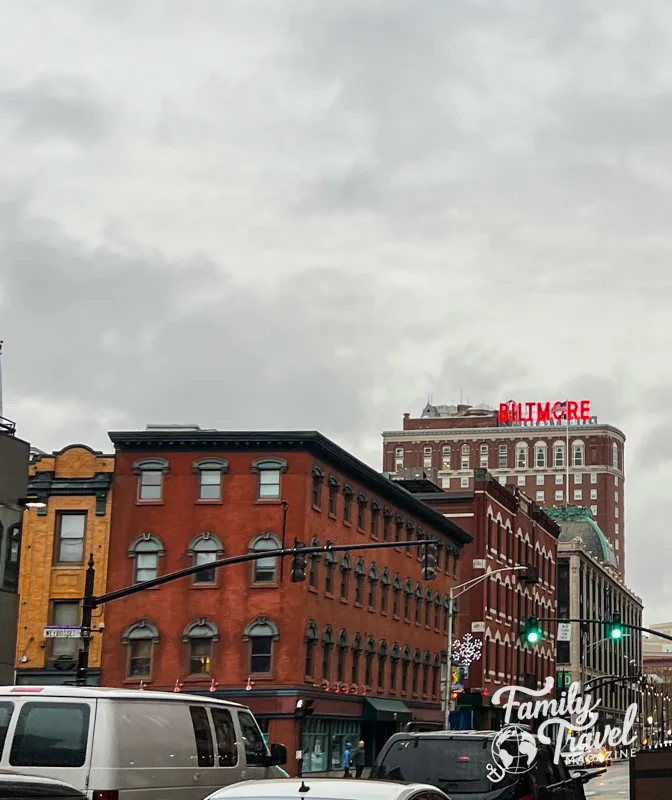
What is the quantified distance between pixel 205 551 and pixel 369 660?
12.7 m

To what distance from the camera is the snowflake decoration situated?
250ft

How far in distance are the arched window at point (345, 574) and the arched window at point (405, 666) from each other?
10097mm

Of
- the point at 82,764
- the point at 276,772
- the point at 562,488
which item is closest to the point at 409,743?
the point at 276,772

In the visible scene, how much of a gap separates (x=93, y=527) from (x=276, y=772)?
39.4 meters

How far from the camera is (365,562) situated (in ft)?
212

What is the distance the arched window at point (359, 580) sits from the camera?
6338 centimetres

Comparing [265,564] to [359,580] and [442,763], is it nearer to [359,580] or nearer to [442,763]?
[359,580]

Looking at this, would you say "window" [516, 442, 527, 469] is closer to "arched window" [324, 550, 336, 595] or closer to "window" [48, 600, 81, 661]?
"arched window" [324, 550, 336, 595]

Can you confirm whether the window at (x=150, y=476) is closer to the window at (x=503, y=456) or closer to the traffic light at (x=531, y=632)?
the traffic light at (x=531, y=632)

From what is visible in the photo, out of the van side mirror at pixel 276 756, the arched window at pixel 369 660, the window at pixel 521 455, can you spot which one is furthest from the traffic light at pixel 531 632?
the window at pixel 521 455

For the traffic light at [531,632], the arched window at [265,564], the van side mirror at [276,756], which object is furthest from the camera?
the arched window at [265,564]

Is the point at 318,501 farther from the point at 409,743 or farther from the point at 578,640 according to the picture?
the point at 578,640

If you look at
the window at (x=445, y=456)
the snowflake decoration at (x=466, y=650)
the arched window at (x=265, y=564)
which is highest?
the window at (x=445, y=456)

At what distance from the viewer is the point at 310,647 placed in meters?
56.9
